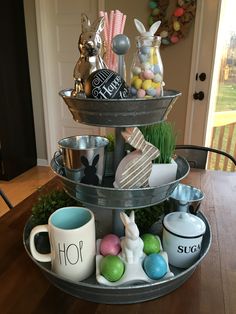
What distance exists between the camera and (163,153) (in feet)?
2.17

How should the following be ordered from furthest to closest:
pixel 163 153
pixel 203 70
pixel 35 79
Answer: pixel 35 79
pixel 203 70
pixel 163 153

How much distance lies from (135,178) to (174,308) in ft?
0.88

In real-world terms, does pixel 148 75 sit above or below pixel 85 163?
above

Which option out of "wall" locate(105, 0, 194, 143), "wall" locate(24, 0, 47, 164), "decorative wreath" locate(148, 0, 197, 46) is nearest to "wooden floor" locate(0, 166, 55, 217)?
"wall" locate(24, 0, 47, 164)

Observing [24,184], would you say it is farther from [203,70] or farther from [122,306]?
[122,306]

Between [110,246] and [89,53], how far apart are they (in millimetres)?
422

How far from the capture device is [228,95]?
2416 mm

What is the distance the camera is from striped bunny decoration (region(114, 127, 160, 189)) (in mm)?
575

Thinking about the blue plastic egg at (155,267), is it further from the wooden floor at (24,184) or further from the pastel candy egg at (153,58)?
the wooden floor at (24,184)

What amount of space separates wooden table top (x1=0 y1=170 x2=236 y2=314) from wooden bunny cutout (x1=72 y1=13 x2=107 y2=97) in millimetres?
424

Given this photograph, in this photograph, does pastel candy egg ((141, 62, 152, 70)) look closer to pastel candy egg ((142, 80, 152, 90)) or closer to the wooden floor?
pastel candy egg ((142, 80, 152, 90))

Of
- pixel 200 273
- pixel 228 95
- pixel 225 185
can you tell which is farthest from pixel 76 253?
pixel 228 95

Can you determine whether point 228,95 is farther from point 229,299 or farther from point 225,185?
point 229,299

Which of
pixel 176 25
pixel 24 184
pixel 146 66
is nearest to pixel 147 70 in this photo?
→ pixel 146 66
